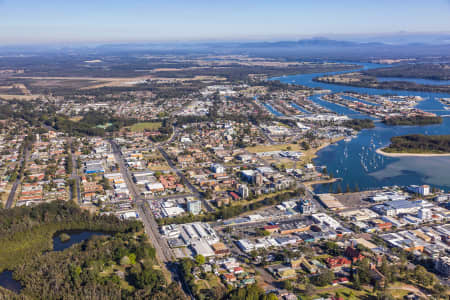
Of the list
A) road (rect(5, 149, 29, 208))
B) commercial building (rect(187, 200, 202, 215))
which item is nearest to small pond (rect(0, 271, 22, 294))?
road (rect(5, 149, 29, 208))

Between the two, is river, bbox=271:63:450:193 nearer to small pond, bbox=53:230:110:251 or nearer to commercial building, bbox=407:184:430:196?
commercial building, bbox=407:184:430:196

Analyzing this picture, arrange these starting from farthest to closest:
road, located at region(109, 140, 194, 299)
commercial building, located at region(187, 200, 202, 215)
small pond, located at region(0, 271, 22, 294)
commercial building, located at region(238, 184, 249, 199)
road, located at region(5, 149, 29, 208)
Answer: commercial building, located at region(238, 184, 249, 199), road, located at region(5, 149, 29, 208), commercial building, located at region(187, 200, 202, 215), road, located at region(109, 140, 194, 299), small pond, located at region(0, 271, 22, 294)

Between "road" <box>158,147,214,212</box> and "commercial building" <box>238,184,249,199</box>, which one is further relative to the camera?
"commercial building" <box>238,184,249,199</box>

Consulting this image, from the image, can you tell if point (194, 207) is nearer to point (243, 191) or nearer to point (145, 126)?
point (243, 191)

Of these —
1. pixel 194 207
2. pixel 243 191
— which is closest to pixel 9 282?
pixel 194 207

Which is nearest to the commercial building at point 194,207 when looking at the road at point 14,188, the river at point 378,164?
the river at point 378,164

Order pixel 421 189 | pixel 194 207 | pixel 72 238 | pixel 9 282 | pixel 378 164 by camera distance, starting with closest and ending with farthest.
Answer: pixel 9 282 → pixel 72 238 → pixel 194 207 → pixel 421 189 → pixel 378 164

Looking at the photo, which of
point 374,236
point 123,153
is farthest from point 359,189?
point 123,153

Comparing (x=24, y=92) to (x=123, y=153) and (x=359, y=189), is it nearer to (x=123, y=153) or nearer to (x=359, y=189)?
(x=123, y=153)
